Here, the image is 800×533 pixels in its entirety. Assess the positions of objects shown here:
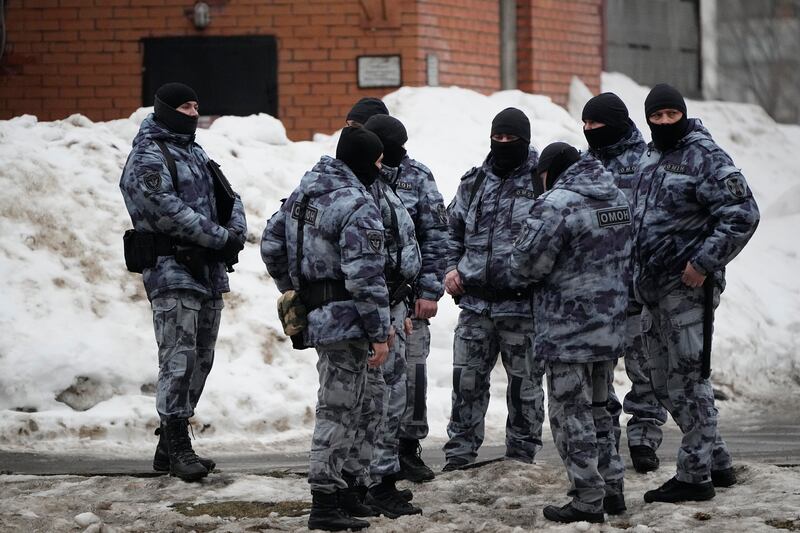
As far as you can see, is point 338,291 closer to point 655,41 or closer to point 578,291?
point 578,291

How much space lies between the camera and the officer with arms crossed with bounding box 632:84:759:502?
23.1 feet

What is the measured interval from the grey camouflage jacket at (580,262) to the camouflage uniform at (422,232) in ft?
4.88

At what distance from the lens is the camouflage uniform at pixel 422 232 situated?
805 cm

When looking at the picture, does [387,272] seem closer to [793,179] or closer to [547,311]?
[547,311]

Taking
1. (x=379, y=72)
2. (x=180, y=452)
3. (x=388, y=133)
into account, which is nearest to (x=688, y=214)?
(x=388, y=133)

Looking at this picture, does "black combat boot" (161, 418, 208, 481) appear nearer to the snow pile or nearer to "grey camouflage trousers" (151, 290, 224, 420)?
"grey camouflage trousers" (151, 290, 224, 420)

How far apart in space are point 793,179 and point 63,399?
1353 cm

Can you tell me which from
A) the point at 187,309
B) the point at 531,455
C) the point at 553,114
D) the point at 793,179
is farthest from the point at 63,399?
the point at 793,179

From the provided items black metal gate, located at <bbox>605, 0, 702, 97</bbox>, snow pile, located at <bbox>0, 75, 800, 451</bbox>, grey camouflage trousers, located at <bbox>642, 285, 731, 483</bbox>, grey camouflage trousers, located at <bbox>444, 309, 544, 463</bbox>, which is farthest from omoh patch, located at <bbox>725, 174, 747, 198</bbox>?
black metal gate, located at <bbox>605, 0, 702, 97</bbox>

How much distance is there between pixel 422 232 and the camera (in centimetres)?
809

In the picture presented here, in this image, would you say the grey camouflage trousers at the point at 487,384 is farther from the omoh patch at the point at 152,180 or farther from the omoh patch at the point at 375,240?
the omoh patch at the point at 152,180

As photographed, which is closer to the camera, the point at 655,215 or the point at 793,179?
the point at 655,215

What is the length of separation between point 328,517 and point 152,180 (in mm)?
2368

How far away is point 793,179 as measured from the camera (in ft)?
67.8
